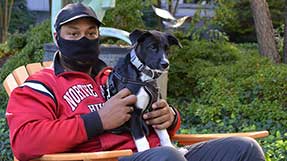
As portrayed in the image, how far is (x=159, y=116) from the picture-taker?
9.53 ft

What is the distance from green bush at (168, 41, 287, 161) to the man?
1818mm

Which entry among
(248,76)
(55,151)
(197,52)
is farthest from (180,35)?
(55,151)

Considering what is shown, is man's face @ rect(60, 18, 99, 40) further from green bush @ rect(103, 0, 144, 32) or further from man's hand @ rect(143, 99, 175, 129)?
green bush @ rect(103, 0, 144, 32)

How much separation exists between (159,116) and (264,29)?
16.2ft

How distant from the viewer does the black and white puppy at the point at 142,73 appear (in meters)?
2.68

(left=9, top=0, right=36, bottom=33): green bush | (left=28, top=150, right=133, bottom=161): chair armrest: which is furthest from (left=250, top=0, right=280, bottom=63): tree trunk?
(left=9, top=0, right=36, bottom=33): green bush

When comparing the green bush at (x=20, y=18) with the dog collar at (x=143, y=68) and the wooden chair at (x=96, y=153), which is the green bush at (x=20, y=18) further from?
the dog collar at (x=143, y=68)

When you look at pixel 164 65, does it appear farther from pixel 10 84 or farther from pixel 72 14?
pixel 10 84

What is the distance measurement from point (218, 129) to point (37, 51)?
3.01 meters

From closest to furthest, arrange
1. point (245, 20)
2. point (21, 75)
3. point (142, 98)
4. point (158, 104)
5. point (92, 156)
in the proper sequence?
point (92, 156) < point (142, 98) < point (158, 104) < point (21, 75) < point (245, 20)

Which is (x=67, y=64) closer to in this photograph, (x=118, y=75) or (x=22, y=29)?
(x=118, y=75)

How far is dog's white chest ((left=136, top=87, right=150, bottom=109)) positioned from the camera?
9.09 ft

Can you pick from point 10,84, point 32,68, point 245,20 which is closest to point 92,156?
point 10,84

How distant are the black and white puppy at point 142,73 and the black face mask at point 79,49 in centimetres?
20
